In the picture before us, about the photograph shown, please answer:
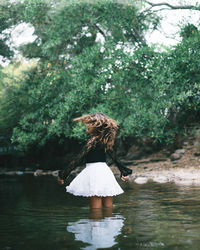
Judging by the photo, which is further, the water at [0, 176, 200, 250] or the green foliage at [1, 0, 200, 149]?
the green foliage at [1, 0, 200, 149]

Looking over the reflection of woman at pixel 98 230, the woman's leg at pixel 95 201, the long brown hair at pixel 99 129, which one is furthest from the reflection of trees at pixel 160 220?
the long brown hair at pixel 99 129

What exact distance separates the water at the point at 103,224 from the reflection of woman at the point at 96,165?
423 millimetres

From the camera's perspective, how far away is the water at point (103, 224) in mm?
4973

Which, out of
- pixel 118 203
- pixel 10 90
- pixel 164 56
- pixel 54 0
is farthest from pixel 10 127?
pixel 118 203

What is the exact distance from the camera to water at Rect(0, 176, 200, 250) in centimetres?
497

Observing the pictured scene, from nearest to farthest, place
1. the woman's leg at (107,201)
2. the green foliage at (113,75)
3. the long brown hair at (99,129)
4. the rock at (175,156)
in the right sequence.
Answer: the long brown hair at (99,129)
the woman's leg at (107,201)
the green foliage at (113,75)
the rock at (175,156)

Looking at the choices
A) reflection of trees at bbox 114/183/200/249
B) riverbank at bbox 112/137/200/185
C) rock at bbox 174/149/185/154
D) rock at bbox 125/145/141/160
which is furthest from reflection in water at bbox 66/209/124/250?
rock at bbox 125/145/141/160

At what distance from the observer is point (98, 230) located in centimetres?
577

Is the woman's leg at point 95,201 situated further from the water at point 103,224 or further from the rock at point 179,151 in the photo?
the rock at point 179,151

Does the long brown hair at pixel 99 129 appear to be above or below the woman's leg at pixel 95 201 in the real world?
above

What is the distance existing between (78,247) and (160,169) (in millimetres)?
15807

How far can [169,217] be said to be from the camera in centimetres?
697

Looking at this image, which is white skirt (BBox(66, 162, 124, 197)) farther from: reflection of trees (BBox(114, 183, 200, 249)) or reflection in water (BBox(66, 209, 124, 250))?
reflection of trees (BBox(114, 183, 200, 249))

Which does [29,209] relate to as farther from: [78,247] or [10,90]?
[10,90]
